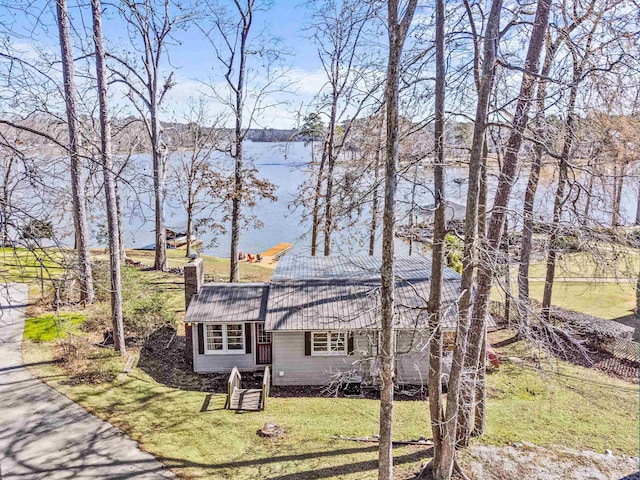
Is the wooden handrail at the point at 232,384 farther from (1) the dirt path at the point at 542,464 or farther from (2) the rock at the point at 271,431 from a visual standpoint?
(1) the dirt path at the point at 542,464

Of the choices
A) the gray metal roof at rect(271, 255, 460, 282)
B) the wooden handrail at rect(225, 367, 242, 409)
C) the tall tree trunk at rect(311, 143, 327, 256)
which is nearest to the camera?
the wooden handrail at rect(225, 367, 242, 409)

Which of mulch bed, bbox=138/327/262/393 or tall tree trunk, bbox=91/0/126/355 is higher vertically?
tall tree trunk, bbox=91/0/126/355

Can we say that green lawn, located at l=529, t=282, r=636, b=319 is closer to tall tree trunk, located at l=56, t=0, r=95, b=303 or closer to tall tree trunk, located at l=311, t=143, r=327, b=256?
tall tree trunk, located at l=311, t=143, r=327, b=256

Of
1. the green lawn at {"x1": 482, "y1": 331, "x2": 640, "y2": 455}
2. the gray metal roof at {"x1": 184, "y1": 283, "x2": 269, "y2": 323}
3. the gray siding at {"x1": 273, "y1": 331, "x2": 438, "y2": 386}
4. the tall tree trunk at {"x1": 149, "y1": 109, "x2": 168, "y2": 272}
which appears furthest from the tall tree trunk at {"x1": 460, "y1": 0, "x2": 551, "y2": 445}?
the tall tree trunk at {"x1": 149, "y1": 109, "x2": 168, "y2": 272}

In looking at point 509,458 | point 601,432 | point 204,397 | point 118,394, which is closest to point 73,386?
point 118,394

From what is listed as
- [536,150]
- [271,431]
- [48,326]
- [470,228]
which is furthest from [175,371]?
[536,150]

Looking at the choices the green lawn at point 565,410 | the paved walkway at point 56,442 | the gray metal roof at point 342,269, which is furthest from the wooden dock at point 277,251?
the paved walkway at point 56,442

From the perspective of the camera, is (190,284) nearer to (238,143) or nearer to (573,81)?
(238,143)
